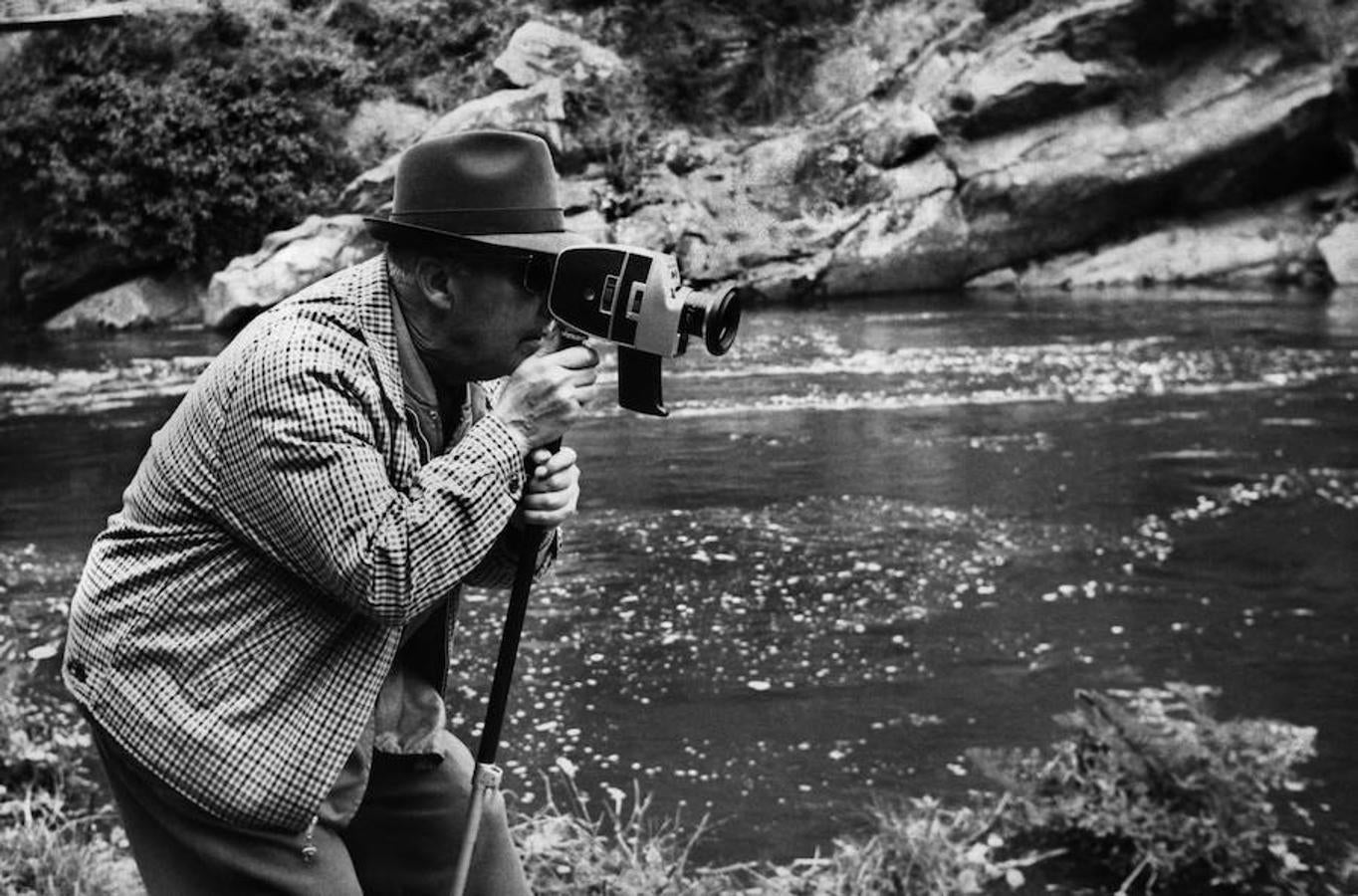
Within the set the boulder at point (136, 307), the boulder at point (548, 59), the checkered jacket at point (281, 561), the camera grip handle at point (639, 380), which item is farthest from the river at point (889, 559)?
Result: the boulder at point (548, 59)

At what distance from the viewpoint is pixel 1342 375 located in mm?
12617

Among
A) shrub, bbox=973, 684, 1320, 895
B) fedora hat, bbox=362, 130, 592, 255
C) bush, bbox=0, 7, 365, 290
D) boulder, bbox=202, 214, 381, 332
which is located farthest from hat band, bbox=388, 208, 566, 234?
bush, bbox=0, 7, 365, 290

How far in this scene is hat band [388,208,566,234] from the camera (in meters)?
2.30

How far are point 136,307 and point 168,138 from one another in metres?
2.57

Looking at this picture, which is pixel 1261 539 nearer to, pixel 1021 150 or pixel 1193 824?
pixel 1193 824

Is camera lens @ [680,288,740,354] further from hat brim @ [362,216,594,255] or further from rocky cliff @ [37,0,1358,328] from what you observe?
rocky cliff @ [37,0,1358,328]

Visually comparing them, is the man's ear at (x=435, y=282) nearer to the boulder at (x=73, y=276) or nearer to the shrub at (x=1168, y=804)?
the shrub at (x=1168, y=804)

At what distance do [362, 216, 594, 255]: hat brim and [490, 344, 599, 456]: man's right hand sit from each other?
0.16 m

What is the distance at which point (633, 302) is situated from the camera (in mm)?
2365

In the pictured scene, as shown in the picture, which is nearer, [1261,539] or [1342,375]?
[1261,539]

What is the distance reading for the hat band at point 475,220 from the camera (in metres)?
2.30

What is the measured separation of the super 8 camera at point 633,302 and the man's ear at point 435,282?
15 cm

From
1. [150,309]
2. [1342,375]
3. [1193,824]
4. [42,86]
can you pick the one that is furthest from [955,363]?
[42,86]

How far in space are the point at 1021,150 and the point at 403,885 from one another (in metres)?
19.2
